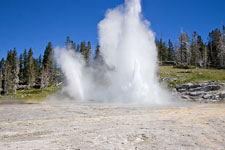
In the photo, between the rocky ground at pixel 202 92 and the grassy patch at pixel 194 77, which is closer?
the rocky ground at pixel 202 92

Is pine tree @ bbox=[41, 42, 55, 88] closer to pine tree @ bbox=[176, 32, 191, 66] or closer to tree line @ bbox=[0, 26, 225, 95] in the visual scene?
tree line @ bbox=[0, 26, 225, 95]

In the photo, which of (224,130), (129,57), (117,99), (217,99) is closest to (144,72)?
(129,57)

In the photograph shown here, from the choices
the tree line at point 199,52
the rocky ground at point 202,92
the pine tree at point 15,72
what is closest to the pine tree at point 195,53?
the tree line at point 199,52

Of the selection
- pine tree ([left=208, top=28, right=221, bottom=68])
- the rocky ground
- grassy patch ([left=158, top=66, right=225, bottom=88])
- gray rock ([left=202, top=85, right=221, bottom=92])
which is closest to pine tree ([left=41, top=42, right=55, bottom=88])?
grassy patch ([left=158, top=66, right=225, bottom=88])

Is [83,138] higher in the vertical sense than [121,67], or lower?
lower

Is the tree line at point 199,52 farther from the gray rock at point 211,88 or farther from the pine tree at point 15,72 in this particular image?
the pine tree at point 15,72

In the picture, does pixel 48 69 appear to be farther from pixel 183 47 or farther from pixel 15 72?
pixel 183 47

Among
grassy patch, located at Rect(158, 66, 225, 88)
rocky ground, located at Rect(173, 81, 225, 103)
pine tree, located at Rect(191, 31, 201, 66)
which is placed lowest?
rocky ground, located at Rect(173, 81, 225, 103)

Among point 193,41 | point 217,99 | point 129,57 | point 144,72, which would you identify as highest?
point 193,41

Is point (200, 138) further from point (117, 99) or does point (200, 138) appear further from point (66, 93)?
point (66, 93)

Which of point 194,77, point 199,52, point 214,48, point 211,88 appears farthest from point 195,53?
point 211,88

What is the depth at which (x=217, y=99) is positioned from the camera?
86.9 feet

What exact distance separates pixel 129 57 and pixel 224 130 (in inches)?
963

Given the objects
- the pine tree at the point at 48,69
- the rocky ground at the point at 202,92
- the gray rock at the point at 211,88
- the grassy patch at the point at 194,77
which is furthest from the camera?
the pine tree at the point at 48,69
